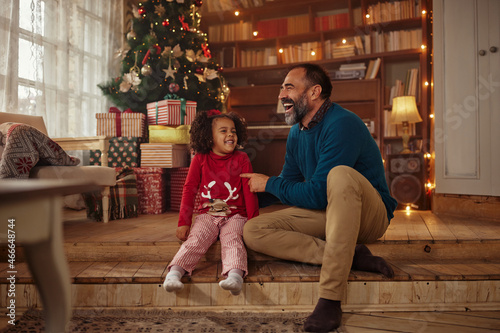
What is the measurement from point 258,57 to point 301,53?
58cm

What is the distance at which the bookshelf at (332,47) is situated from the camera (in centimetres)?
414

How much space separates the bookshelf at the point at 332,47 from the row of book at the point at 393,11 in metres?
0.01

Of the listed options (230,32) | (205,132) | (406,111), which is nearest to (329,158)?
(205,132)

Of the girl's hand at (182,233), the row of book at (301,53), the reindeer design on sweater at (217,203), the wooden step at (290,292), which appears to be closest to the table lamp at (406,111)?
the row of book at (301,53)

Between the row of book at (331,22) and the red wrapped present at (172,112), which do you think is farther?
the row of book at (331,22)

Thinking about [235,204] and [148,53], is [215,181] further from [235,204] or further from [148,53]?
[148,53]

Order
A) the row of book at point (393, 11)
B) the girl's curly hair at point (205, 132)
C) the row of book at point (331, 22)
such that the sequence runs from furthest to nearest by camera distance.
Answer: the row of book at point (331, 22), the row of book at point (393, 11), the girl's curly hair at point (205, 132)

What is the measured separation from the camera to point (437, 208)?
2885 millimetres

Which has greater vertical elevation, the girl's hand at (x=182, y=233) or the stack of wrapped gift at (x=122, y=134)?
the stack of wrapped gift at (x=122, y=134)

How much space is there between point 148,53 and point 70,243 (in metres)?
→ 2.24

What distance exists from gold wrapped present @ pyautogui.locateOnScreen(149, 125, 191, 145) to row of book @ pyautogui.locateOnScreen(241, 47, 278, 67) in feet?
6.62

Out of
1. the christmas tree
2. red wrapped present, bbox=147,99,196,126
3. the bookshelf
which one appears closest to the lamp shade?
A: the bookshelf

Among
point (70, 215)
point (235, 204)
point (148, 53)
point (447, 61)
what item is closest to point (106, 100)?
point (148, 53)

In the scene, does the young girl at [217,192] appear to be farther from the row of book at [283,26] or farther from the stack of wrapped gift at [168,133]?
the row of book at [283,26]
